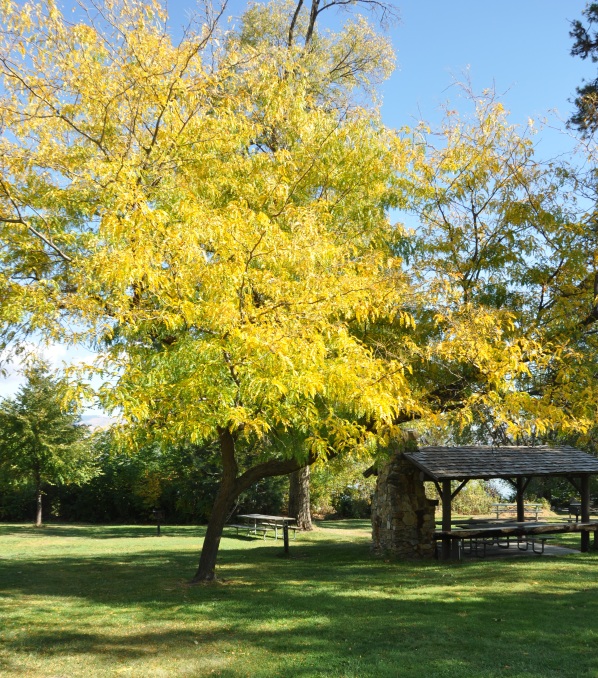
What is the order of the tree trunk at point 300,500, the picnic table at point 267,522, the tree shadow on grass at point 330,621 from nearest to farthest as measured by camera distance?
the tree shadow on grass at point 330,621 → the picnic table at point 267,522 → the tree trunk at point 300,500

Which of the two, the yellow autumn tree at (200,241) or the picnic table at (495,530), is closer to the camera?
the yellow autumn tree at (200,241)

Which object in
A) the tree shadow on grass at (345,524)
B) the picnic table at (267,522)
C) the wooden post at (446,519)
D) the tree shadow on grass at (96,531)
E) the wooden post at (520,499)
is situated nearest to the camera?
the wooden post at (446,519)

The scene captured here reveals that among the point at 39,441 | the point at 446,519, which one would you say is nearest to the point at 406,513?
the point at 446,519

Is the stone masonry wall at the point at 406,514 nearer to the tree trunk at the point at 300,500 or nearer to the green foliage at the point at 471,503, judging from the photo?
the tree trunk at the point at 300,500

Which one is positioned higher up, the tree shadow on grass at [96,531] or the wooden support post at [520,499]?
the wooden support post at [520,499]

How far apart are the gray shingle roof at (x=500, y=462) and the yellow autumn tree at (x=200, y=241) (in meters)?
5.03

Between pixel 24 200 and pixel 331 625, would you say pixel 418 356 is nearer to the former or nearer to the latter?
pixel 331 625

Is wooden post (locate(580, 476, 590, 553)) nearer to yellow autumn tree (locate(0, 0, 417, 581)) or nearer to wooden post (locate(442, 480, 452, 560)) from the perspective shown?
wooden post (locate(442, 480, 452, 560))

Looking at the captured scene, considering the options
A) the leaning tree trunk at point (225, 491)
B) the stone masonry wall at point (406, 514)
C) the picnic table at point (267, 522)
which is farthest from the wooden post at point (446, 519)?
the leaning tree trunk at point (225, 491)

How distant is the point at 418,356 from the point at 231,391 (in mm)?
3673

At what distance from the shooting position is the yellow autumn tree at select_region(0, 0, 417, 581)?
7535mm

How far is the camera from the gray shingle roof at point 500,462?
15379 millimetres

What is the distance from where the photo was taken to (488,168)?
11008 mm

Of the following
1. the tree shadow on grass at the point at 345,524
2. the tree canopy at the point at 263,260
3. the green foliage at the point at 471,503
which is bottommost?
the tree shadow on grass at the point at 345,524
